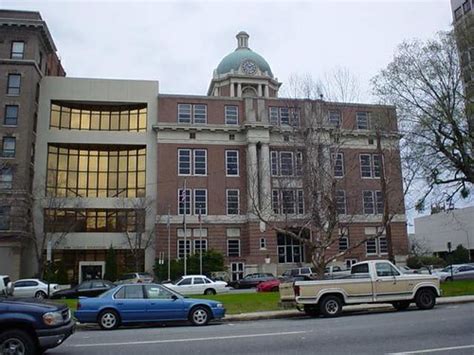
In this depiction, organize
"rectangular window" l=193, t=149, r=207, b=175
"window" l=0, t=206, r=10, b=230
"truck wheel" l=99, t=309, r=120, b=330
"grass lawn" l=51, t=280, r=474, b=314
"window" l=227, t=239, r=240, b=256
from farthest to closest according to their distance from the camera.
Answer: "rectangular window" l=193, t=149, r=207, b=175, "window" l=227, t=239, r=240, b=256, "window" l=0, t=206, r=10, b=230, "grass lawn" l=51, t=280, r=474, b=314, "truck wheel" l=99, t=309, r=120, b=330

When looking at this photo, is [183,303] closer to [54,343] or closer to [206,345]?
[206,345]

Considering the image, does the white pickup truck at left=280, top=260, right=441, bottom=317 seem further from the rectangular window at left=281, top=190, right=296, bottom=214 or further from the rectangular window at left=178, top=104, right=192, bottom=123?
the rectangular window at left=178, top=104, right=192, bottom=123

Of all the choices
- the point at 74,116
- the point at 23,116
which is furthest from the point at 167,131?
the point at 23,116

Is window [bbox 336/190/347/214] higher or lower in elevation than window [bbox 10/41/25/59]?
lower

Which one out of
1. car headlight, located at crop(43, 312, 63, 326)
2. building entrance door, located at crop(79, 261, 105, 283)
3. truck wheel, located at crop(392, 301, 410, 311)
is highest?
building entrance door, located at crop(79, 261, 105, 283)

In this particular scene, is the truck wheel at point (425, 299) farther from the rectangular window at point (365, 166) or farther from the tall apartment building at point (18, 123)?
the rectangular window at point (365, 166)

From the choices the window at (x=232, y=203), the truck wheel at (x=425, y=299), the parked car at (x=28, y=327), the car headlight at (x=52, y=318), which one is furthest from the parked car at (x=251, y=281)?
the parked car at (x=28, y=327)

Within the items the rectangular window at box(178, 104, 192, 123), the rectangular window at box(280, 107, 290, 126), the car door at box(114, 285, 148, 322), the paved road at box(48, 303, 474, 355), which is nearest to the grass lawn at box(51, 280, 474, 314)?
the car door at box(114, 285, 148, 322)

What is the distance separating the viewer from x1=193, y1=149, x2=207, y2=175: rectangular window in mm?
52938

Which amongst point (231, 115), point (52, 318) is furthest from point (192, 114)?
point (52, 318)

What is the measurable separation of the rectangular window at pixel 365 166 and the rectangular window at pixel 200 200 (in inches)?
709

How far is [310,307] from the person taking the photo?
17297mm

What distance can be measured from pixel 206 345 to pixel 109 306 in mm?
5397

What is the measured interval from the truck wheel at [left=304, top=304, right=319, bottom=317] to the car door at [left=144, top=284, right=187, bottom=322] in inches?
178
